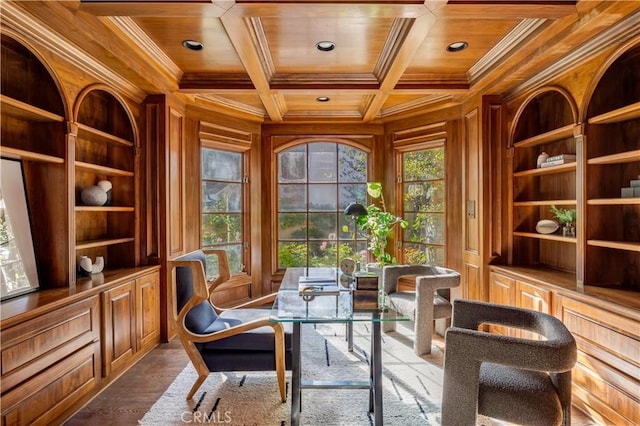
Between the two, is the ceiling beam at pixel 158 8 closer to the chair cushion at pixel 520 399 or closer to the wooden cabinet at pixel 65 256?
the wooden cabinet at pixel 65 256

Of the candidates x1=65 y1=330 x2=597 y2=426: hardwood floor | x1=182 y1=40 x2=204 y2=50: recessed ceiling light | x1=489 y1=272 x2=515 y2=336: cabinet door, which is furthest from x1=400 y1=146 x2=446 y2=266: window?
x1=182 y1=40 x2=204 y2=50: recessed ceiling light

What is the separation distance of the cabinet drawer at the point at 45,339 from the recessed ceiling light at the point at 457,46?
11.0 ft

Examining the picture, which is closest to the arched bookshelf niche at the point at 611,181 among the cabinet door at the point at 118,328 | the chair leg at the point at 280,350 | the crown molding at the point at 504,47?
the crown molding at the point at 504,47

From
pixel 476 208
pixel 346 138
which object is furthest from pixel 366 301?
pixel 346 138

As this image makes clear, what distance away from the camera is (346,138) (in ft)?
16.2

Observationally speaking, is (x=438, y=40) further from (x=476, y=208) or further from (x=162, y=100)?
(x=162, y=100)

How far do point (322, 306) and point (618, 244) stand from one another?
6.45 ft

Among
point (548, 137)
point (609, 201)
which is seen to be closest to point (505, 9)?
point (548, 137)

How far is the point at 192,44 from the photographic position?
286cm

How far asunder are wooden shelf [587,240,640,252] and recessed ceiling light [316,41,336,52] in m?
2.44

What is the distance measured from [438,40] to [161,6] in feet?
6.62

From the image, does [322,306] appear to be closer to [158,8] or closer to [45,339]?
[45,339]

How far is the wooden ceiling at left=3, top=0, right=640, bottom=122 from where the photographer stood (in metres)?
2.16

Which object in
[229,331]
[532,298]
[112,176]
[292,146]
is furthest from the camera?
[292,146]
